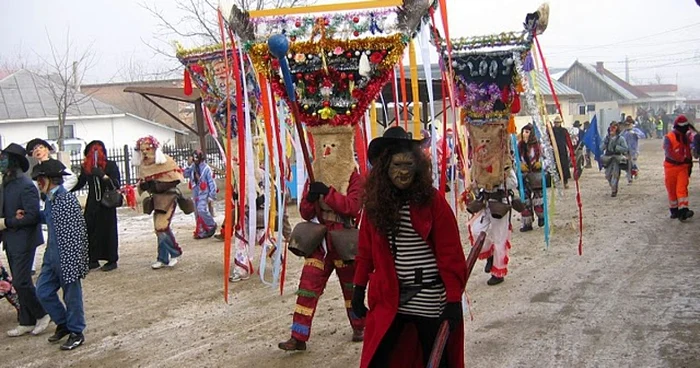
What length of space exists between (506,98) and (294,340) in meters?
3.67

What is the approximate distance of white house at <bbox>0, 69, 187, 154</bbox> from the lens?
31875 mm

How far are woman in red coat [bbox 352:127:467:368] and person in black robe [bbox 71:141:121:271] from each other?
580 cm

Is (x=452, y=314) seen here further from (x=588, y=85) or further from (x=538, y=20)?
(x=588, y=85)

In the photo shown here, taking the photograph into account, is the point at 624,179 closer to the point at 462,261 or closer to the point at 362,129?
the point at 362,129

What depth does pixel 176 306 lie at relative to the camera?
727 cm

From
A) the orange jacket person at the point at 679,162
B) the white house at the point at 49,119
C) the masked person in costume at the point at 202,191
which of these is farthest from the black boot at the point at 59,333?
the white house at the point at 49,119

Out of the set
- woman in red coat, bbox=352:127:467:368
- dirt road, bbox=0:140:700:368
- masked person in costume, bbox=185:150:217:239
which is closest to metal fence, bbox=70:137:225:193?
masked person in costume, bbox=185:150:217:239

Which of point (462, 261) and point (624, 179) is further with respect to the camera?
point (624, 179)

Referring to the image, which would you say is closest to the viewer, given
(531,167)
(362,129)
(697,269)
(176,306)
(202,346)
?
→ (202,346)

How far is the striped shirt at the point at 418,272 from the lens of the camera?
3.89 meters

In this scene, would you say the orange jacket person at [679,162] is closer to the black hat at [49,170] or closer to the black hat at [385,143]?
the black hat at [385,143]

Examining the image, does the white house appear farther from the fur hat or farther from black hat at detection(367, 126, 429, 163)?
black hat at detection(367, 126, 429, 163)

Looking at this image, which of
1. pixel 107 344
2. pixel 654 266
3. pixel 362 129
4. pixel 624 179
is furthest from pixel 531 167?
pixel 624 179

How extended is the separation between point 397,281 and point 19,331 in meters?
4.11
